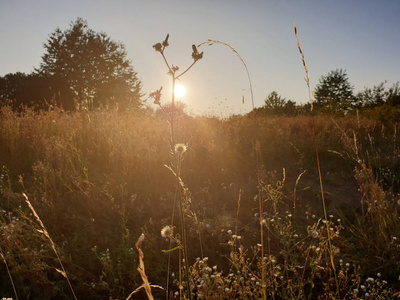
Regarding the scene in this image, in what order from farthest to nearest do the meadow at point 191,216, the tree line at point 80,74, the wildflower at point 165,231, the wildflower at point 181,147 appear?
1. the tree line at point 80,74
2. the meadow at point 191,216
3. the wildflower at point 181,147
4. the wildflower at point 165,231

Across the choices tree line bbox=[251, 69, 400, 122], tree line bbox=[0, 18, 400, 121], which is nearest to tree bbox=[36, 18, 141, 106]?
tree line bbox=[0, 18, 400, 121]

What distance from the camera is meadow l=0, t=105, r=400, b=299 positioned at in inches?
78.8

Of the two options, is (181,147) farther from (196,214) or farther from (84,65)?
(84,65)

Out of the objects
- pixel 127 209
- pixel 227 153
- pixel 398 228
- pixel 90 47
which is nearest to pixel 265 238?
pixel 398 228

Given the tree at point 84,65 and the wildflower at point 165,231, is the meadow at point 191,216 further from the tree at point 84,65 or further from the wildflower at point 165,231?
the tree at point 84,65

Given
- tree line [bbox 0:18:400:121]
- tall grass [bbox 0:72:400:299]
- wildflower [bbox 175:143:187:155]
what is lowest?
tall grass [bbox 0:72:400:299]

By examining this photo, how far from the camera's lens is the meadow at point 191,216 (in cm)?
200

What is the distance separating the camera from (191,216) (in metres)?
2.74

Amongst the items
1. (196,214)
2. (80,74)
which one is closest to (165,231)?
(196,214)

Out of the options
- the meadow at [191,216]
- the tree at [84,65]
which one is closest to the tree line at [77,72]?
the tree at [84,65]

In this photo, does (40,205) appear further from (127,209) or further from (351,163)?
(351,163)

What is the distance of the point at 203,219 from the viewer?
303 centimetres

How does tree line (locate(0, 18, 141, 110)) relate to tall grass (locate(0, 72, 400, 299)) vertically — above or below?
above

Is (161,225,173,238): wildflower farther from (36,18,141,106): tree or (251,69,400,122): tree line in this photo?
(36,18,141,106): tree
